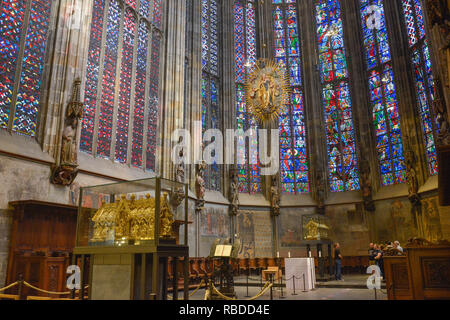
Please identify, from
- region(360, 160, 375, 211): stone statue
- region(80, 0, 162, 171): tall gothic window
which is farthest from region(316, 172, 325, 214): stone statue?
region(80, 0, 162, 171): tall gothic window

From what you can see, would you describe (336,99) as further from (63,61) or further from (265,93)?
(63,61)

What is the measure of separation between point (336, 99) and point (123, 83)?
13.6 m

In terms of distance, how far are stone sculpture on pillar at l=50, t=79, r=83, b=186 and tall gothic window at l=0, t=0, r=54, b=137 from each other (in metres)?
0.93

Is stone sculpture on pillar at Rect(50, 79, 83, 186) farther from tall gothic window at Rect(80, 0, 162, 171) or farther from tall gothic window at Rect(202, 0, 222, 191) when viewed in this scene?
tall gothic window at Rect(202, 0, 222, 191)

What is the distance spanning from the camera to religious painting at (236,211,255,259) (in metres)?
20.4

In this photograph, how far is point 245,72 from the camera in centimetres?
2353

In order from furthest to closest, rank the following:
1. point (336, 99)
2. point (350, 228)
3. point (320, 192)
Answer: point (336, 99) → point (320, 192) → point (350, 228)

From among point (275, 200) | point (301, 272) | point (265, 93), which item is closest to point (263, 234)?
point (275, 200)

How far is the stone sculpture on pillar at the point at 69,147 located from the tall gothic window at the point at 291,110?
14.0 meters

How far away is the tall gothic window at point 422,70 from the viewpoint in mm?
17039

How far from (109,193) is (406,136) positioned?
16153mm

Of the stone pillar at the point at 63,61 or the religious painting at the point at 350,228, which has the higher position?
the stone pillar at the point at 63,61

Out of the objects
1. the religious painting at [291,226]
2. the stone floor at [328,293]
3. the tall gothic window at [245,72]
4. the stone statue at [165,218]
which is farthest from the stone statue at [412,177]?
the stone statue at [165,218]
